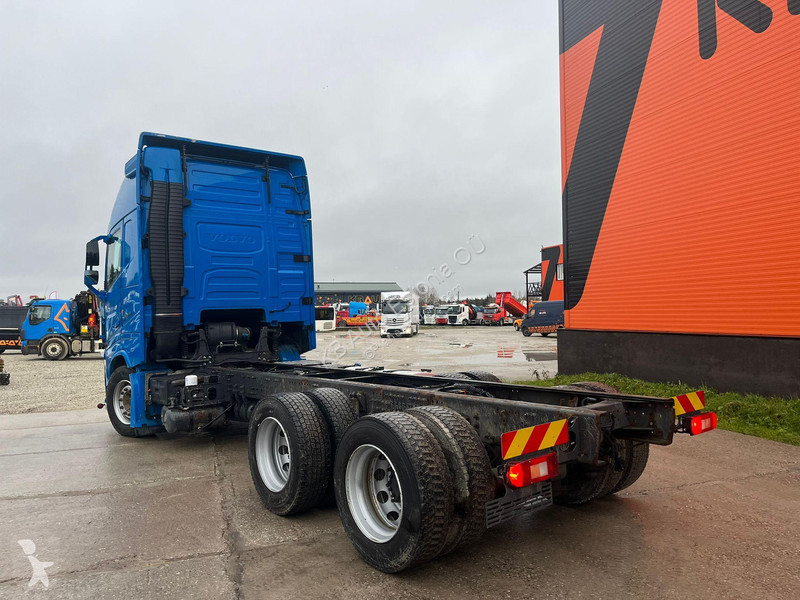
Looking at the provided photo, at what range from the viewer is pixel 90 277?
26.1 feet

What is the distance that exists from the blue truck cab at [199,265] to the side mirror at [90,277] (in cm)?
2

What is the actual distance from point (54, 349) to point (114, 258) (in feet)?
59.6

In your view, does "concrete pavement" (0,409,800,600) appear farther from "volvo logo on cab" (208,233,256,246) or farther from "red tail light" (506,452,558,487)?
"volvo logo on cab" (208,233,256,246)

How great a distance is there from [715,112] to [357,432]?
884cm

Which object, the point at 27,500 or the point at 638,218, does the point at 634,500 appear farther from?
the point at 638,218

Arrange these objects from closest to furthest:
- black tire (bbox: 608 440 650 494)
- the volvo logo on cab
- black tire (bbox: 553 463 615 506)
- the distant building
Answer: black tire (bbox: 553 463 615 506)
black tire (bbox: 608 440 650 494)
the volvo logo on cab
the distant building

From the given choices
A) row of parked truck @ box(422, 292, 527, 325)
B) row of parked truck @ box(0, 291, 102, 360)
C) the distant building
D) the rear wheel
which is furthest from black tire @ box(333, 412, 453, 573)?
the distant building


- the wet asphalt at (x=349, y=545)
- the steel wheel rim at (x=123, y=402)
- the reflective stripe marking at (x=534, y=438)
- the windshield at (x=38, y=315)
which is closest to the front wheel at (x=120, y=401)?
the steel wheel rim at (x=123, y=402)

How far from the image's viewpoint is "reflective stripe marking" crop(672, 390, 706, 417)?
3.62 metres

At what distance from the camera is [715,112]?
9.21m

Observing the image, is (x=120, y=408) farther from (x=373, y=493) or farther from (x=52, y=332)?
(x=52, y=332)

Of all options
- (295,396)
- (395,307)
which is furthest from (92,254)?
(395,307)

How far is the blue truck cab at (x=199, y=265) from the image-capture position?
6656mm

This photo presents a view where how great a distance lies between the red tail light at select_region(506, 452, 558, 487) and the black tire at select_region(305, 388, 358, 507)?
1.65 metres
